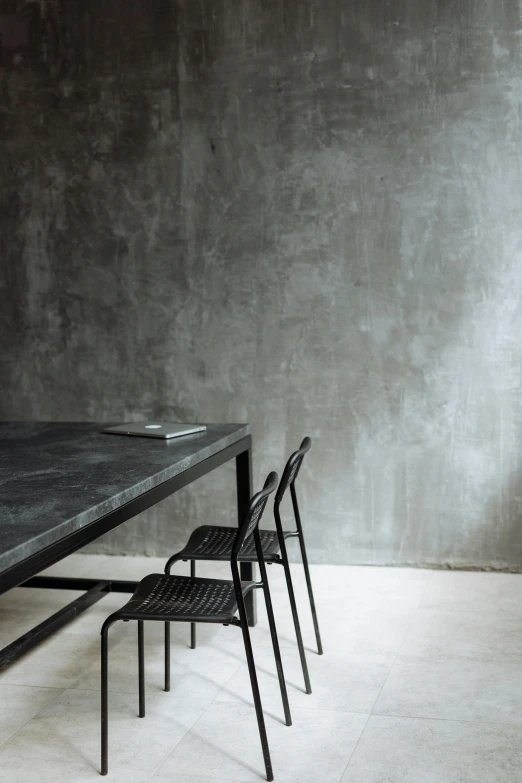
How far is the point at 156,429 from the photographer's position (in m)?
3.41

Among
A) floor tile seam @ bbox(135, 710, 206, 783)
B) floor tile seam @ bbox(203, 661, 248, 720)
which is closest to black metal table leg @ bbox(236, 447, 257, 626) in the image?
floor tile seam @ bbox(203, 661, 248, 720)

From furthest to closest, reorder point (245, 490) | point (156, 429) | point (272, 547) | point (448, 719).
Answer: point (245, 490) → point (156, 429) → point (272, 547) → point (448, 719)

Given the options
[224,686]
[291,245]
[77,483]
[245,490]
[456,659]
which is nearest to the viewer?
[77,483]

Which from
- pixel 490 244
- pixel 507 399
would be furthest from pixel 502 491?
pixel 490 244

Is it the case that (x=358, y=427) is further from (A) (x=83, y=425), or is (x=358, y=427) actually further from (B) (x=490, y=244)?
(A) (x=83, y=425)

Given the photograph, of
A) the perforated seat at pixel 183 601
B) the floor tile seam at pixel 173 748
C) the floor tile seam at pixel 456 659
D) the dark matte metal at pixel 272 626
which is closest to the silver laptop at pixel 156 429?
the perforated seat at pixel 183 601

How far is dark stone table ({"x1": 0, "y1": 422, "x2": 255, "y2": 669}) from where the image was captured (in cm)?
202

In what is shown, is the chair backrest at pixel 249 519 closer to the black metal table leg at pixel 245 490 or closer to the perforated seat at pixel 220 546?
the perforated seat at pixel 220 546

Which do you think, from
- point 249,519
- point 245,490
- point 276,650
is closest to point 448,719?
point 276,650

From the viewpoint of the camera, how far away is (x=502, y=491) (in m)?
4.39

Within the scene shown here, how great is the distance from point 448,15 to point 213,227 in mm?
1555

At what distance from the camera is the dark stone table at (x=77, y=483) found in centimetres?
202

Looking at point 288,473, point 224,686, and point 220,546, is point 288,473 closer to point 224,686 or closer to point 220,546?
point 220,546

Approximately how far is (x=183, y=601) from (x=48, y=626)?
1.00m
